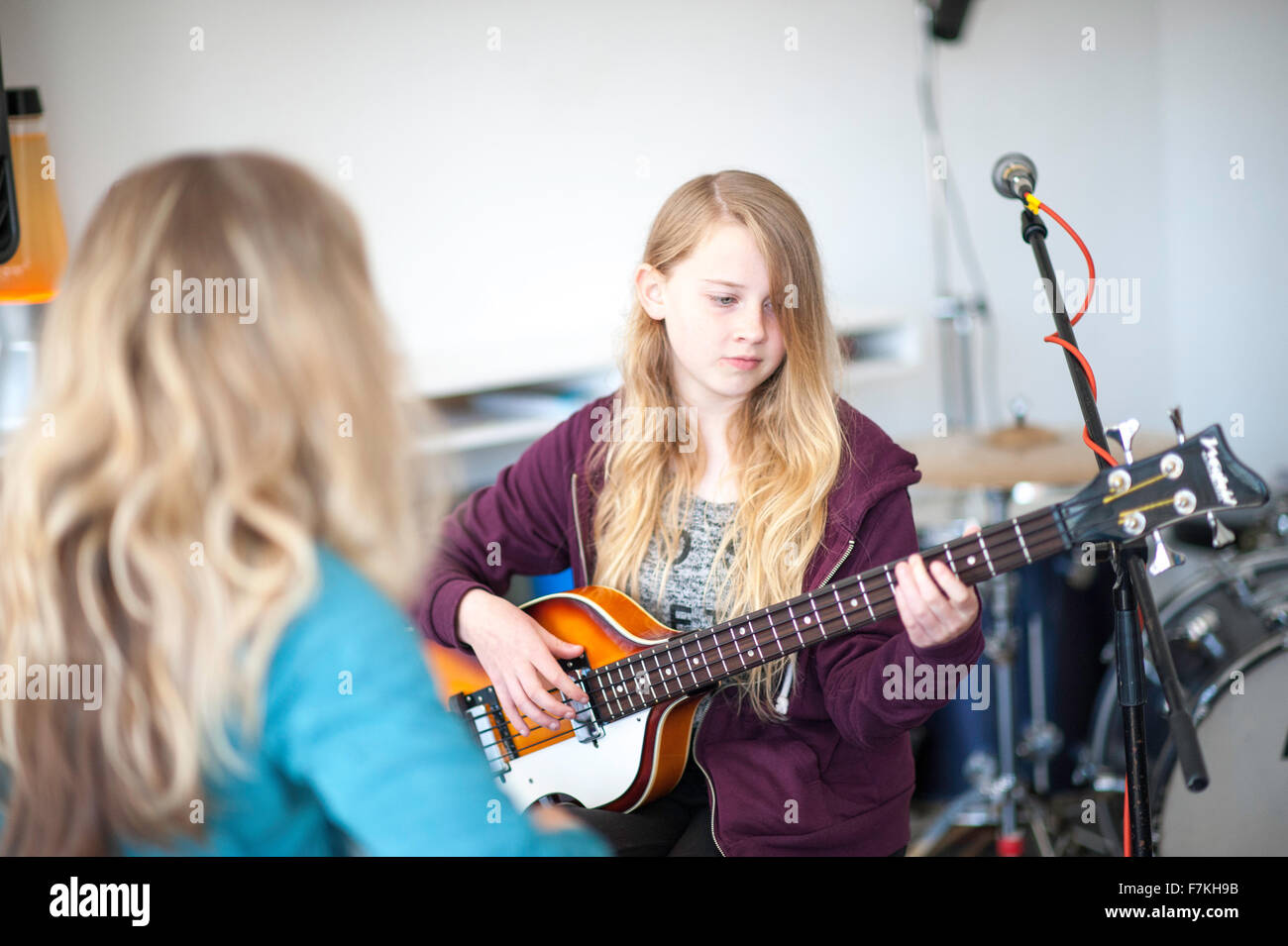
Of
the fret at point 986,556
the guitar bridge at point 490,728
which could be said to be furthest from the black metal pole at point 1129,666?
the guitar bridge at point 490,728

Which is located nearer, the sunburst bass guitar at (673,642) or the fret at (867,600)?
the sunburst bass guitar at (673,642)

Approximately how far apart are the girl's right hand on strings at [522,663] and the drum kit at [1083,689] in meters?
0.78

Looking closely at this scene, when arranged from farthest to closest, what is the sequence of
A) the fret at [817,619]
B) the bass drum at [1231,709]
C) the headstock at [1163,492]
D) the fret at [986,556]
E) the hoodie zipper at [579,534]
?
1. the bass drum at [1231,709]
2. the hoodie zipper at [579,534]
3. the fret at [817,619]
4. the fret at [986,556]
5. the headstock at [1163,492]

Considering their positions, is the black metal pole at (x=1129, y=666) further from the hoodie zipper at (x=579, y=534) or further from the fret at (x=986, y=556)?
the hoodie zipper at (x=579, y=534)

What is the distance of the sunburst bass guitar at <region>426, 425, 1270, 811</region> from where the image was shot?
39.9 inches

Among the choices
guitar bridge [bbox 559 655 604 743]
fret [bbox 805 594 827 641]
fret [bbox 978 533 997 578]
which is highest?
fret [bbox 978 533 997 578]

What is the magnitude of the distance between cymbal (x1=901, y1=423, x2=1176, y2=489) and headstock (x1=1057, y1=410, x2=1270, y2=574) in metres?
0.73

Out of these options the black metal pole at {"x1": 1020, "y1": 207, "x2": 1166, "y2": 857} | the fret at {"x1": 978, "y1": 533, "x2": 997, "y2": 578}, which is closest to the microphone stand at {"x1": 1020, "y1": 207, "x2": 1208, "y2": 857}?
the black metal pole at {"x1": 1020, "y1": 207, "x2": 1166, "y2": 857}

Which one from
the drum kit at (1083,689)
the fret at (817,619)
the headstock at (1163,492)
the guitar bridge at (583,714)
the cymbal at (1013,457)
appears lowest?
the drum kit at (1083,689)

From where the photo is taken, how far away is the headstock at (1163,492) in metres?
0.97

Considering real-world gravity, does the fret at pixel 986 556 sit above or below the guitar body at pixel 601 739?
above

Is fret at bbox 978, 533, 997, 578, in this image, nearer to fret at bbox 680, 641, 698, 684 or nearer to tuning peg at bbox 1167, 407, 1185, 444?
tuning peg at bbox 1167, 407, 1185, 444
